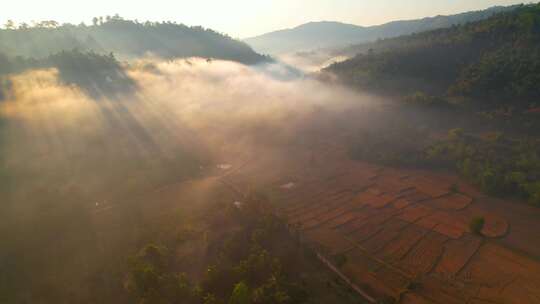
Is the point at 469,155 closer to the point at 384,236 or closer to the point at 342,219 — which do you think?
the point at 384,236

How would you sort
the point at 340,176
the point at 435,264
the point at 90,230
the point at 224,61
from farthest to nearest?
the point at 224,61 → the point at 340,176 → the point at 90,230 → the point at 435,264

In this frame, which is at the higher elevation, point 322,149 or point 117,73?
point 117,73

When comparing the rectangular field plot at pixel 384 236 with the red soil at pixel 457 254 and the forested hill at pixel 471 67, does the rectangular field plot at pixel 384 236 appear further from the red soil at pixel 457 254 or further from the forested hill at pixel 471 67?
the forested hill at pixel 471 67

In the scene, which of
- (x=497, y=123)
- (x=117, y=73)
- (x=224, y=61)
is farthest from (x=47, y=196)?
(x=224, y=61)

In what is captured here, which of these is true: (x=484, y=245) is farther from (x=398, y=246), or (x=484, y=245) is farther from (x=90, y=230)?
(x=90, y=230)

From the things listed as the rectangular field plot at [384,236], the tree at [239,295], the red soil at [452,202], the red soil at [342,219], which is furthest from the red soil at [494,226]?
the tree at [239,295]

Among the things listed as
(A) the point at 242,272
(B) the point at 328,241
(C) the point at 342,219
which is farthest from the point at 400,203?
(A) the point at 242,272

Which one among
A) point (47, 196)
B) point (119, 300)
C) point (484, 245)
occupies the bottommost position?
point (484, 245)

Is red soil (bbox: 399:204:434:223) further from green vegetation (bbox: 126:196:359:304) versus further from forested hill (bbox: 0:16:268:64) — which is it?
forested hill (bbox: 0:16:268:64)
